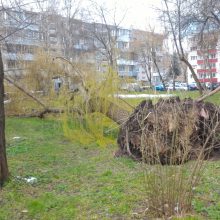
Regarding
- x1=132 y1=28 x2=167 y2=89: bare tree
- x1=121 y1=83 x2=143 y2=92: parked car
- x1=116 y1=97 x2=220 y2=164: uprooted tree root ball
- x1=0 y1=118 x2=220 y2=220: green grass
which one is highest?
x1=132 y1=28 x2=167 y2=89: bare tree

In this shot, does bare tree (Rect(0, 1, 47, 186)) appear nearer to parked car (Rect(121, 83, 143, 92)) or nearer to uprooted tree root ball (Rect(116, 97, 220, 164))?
uprooted tree root ball (Rect(116, 97, 220, 164))

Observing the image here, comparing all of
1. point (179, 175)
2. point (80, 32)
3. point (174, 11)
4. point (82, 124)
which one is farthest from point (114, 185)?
point (80, 32)

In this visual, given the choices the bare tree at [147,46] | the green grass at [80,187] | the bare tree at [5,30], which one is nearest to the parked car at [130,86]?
the green grass at [80,187]

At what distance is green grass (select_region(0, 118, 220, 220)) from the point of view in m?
4.84

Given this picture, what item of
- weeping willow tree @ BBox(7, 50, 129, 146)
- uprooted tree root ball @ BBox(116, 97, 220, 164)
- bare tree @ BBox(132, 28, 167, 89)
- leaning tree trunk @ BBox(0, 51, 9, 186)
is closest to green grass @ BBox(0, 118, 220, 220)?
leaning tree trunk @ BBox(0, 51, 9, 186)

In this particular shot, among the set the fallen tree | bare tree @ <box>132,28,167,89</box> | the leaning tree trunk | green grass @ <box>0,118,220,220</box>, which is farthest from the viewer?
bare tree @ <box>132,28,167,89</box>

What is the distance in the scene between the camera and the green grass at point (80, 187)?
15.9ft

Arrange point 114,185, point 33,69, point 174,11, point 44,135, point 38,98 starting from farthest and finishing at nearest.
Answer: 1. point 174,11
2. point 33,69
3. point 38,98
4. point 44,135
5. point 114,185

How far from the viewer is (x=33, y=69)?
18.5 m

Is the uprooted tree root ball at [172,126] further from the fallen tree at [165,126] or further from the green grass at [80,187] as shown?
the green grass at [80,187]

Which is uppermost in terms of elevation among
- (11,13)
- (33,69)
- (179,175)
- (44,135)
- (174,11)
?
(174,11)

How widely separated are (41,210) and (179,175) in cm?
209

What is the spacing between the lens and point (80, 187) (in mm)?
6047

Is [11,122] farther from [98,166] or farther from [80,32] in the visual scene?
[80,32]
